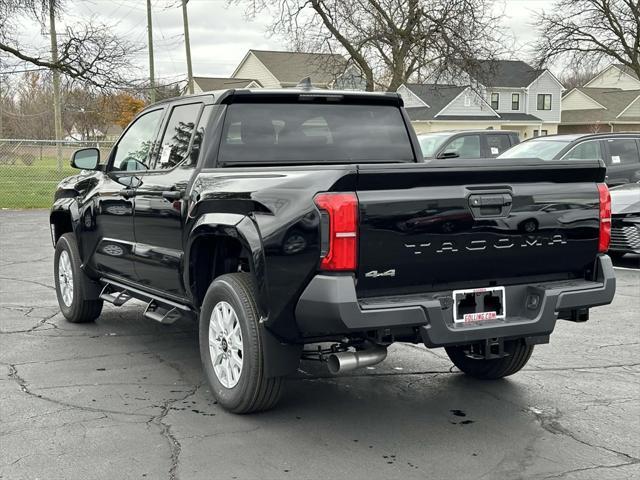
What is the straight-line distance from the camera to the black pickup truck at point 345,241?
4.29 metres

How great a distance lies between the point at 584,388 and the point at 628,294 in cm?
413

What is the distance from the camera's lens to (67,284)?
779cm

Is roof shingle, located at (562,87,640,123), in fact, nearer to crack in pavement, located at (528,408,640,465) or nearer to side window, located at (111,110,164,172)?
side window, located at (111,110,164,172)

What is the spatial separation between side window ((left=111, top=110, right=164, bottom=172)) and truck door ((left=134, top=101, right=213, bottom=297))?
21cm

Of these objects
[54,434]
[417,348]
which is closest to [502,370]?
[417,348]

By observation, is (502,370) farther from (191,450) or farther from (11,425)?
(11,425)

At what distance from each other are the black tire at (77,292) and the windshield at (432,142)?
10661 millimetres

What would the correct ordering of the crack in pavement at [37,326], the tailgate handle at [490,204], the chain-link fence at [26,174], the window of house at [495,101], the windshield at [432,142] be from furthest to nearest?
the window of house at [495,101]
the chain-link fence at [26,174]
the windshield at [432,142]
the crack in pavement at [37,326]
the tailgate handle at [490,204]

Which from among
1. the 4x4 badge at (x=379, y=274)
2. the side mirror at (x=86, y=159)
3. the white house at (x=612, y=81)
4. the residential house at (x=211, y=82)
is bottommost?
the 4x4 badge at (x=379, y=274)

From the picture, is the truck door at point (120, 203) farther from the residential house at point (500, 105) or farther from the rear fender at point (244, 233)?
the residential house at point (500, 105)

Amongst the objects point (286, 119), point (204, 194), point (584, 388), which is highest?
point (286, 119)

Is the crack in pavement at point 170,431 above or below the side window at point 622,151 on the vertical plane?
below

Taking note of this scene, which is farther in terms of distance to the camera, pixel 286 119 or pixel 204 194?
pixel 286 119

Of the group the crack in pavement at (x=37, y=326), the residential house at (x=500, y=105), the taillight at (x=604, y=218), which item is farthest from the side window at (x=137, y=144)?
the residential house at (x=500, y=105)
